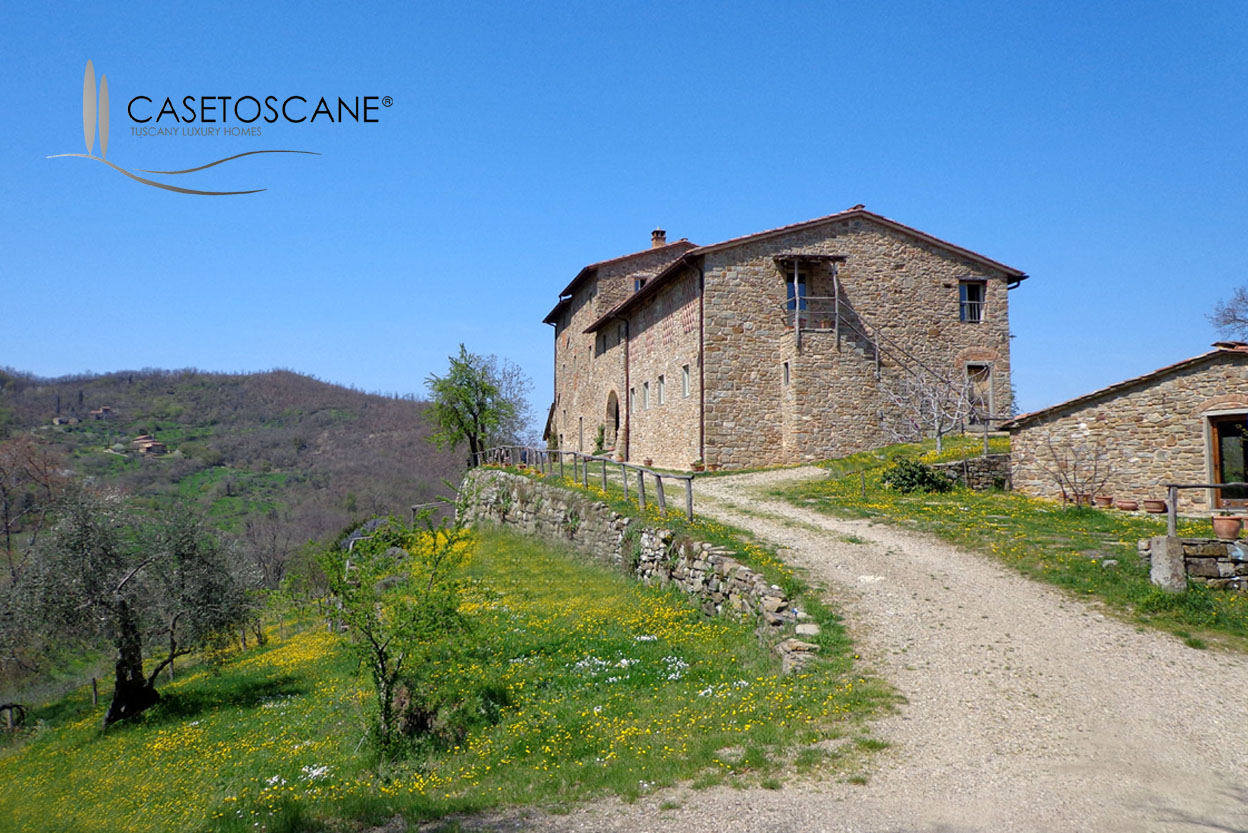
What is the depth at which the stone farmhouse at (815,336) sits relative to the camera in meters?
25.4

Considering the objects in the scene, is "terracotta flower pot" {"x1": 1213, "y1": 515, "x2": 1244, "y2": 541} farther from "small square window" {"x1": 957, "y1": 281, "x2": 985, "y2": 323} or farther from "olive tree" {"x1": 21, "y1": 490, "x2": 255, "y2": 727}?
"olive tree" {"x1": 21, "y1": 490, "x2": 255, "y2": 727}

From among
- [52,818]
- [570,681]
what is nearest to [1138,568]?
[570,681]

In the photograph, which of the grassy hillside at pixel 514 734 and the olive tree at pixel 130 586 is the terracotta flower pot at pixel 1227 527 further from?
the olive tree at pixel 130 586

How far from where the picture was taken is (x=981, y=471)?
20.7m

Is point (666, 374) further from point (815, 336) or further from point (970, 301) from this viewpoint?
point (970, 301)

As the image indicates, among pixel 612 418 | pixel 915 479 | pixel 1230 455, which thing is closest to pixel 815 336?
pixel 915 479

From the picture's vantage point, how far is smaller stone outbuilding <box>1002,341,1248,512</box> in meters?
16.6

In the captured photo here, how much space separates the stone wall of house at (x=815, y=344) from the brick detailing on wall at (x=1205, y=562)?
14946 mm

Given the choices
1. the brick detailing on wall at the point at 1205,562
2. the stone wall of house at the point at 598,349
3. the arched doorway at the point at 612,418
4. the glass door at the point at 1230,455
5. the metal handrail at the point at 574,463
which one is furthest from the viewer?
the arched doorway at the point at 612,418

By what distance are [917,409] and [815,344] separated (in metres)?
4.32

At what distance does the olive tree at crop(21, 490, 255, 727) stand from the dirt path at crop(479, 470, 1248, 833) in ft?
50.2

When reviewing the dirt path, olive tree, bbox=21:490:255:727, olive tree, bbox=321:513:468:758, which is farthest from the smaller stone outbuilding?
olive tree, bbox=21:490:255:727

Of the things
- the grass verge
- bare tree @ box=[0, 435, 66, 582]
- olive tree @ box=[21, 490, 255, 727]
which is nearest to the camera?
the grass verge

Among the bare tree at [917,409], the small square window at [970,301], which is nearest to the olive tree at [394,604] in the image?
the bare tree at [917,409]
